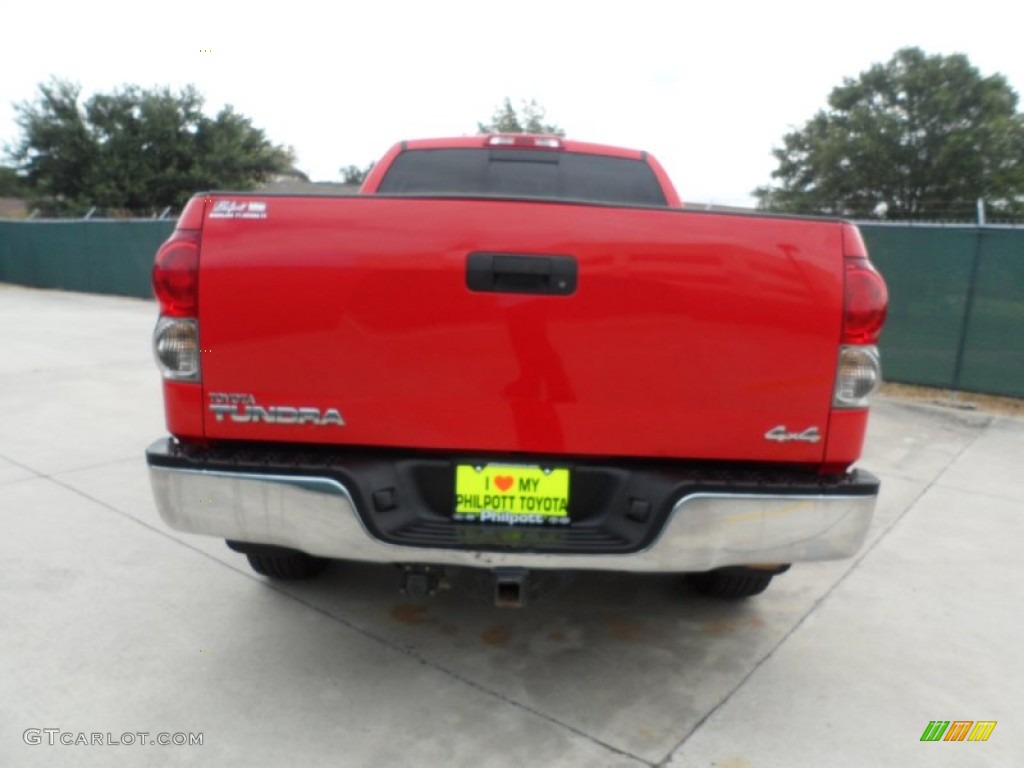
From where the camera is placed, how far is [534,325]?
232 cm

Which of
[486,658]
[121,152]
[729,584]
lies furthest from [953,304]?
[121,152]

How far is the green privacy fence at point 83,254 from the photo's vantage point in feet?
61.1

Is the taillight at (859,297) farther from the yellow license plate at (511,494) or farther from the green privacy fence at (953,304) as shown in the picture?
the green privacy fence at (953,304)

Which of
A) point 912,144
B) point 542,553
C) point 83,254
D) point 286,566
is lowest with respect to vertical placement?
point 286,566

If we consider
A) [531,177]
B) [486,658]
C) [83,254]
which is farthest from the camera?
[83,254]

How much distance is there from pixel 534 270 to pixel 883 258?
26.0 ft

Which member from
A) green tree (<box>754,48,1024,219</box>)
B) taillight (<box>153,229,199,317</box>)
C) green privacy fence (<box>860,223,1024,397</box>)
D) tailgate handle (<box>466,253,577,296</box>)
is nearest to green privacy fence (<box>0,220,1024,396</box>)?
green privacy fence (<box>860,223,1024,397</box>)

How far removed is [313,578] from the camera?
143 inches

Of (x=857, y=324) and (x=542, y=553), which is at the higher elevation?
(x=857, y=324)

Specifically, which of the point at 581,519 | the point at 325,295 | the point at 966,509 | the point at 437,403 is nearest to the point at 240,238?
the point at 325,295

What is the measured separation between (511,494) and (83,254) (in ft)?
70.9

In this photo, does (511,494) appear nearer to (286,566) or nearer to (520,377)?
(520,377)

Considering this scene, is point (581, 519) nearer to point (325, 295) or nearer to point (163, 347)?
point (325, 295)

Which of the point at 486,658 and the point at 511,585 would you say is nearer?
the point at 511,585
